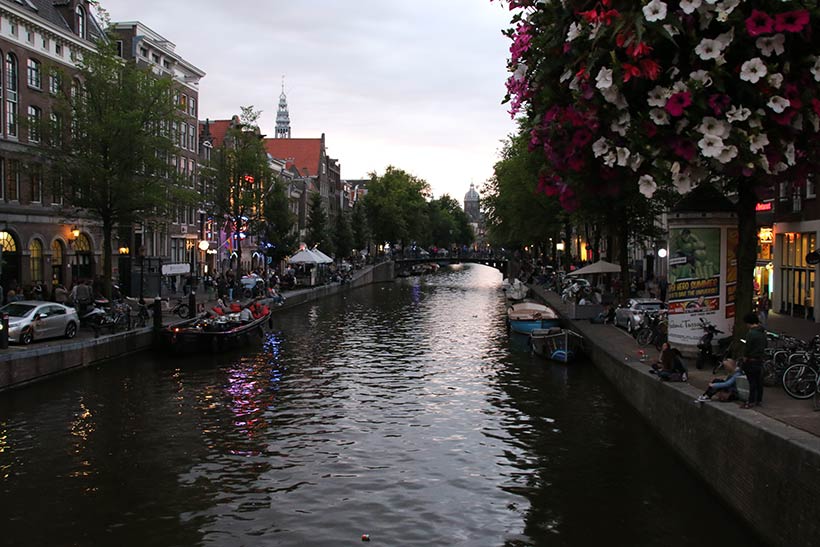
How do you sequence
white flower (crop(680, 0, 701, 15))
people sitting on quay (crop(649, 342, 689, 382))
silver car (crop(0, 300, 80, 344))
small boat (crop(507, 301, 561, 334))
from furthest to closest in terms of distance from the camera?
small boat (crop(507, 301, 561, 334))
silver car (crop(0, 300, 80, 344))
people sitting on quay (crop(649, 342, 689, 382))
white flower (crop(680, 0, 701, 15))

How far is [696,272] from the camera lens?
21344 millimetres

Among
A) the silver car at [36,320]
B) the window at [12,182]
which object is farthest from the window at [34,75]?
the silver car at [36,320]

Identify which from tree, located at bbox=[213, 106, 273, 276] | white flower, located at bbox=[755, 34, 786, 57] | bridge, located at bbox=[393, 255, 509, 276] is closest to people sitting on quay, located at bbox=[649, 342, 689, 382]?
white flower, located at bbox=[755, 34, 786, 57]

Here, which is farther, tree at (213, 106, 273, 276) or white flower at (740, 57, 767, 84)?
tree at (213, 106, 273, 276)

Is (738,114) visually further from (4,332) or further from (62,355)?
(62,355)

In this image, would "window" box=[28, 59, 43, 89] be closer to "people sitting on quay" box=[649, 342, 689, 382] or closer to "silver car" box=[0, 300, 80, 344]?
"silver car" box=[0, 300, 80, 344]

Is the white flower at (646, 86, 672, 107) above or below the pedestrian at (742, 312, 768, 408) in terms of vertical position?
above

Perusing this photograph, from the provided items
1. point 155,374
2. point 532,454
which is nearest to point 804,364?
point 532,454

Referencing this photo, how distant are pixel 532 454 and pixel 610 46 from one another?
31.7ft

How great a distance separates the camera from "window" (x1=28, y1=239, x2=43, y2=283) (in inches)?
1624

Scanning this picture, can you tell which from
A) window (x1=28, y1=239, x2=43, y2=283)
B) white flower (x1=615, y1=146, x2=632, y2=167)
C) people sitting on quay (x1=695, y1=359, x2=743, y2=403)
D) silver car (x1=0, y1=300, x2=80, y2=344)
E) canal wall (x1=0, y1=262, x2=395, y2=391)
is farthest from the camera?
window (x1=28, y1=239, x2=43, y2=283)

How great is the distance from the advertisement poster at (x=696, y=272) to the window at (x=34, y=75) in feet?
112

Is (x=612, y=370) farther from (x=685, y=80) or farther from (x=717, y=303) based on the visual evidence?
(x=685, y=80)

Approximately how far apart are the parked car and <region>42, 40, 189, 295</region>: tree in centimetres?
2053
